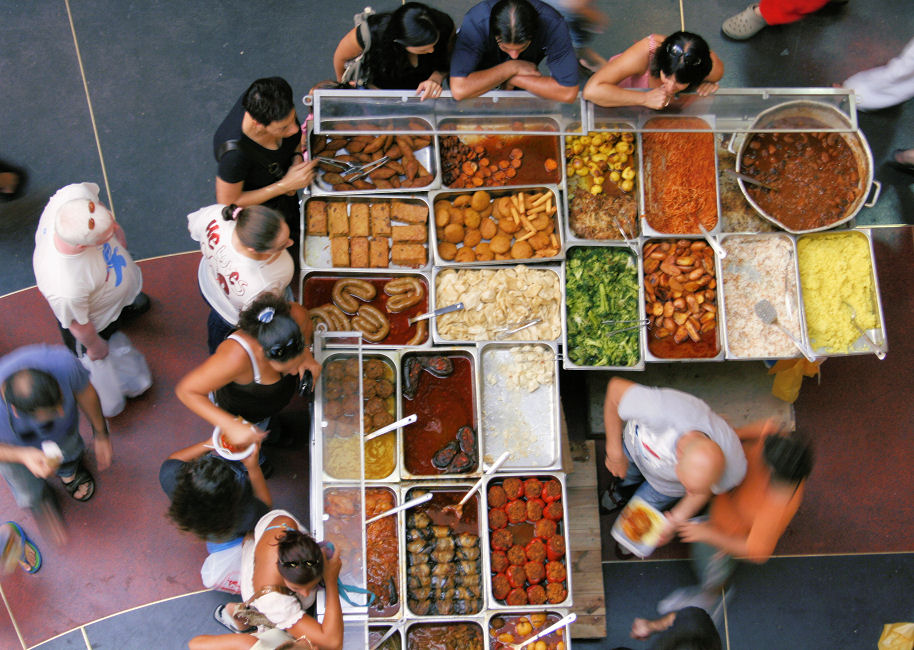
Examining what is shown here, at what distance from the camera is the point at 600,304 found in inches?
→ 156

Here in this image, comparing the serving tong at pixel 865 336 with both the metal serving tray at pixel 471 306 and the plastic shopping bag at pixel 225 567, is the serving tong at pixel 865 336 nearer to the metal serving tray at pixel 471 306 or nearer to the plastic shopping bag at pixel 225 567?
the metal serving tray at pixel 471 306

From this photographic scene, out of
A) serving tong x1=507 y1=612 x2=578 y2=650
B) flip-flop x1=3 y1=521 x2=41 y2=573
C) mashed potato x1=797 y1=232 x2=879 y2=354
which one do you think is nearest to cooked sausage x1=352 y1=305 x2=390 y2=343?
serving tong x1=507 y1=612 x2=578 y2=650

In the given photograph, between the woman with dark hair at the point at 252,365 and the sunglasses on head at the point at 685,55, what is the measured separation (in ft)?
7.02

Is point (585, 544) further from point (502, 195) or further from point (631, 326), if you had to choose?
point (502, 195)

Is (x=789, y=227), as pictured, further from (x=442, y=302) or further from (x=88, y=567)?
(x=88, y=567)

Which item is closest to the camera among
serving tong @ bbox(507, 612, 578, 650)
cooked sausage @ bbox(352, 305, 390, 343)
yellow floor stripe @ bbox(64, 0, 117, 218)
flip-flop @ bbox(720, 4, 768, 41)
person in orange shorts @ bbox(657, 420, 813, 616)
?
person in orange shorts @ bbox(657, 420, 813, 616)

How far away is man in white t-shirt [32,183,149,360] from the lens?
3090 mm

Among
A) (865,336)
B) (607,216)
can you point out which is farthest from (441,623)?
(865,336)

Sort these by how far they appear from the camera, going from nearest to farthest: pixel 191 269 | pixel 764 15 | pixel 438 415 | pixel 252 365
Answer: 1. pixel 252 365
2. pixel 438 415
3. pixel 191 269
4. pixel 764 15

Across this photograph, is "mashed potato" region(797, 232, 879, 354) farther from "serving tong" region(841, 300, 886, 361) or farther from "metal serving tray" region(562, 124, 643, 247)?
"metal serving tray" region(562, 124, 643, 247)

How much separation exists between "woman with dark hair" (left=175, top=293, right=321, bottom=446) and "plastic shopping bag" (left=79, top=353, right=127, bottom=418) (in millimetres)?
981

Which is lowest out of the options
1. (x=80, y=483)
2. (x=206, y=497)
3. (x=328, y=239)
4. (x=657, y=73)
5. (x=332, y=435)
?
(x=80, y=483)

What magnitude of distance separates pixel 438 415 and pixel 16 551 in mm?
2466

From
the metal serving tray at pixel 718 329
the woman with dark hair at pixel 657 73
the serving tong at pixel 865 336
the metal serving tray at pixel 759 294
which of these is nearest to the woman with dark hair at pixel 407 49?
the woman with dark hair at pixel 657 73
